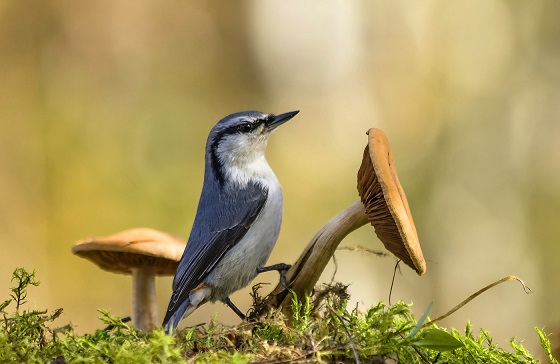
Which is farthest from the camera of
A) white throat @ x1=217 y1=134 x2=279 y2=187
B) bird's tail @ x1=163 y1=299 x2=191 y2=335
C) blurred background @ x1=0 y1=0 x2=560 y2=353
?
blurred background @ x1=0 y1=0 x2=560 y2=353

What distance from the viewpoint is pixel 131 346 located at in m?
1.74

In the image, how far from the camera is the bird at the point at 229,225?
3.01 meters

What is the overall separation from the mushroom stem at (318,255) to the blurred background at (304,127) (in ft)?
20.1

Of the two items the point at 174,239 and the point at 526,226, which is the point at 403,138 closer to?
the point at 526,226

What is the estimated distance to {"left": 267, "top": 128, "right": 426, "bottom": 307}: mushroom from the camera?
6.80ft

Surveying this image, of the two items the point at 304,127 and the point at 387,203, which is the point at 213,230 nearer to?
the point at 387,203

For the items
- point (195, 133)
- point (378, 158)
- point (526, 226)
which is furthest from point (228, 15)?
point (378, 158)

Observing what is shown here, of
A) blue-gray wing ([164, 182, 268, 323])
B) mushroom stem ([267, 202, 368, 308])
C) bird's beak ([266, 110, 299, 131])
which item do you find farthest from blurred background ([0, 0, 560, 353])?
mushroom stem ([267, 202, 368, 308])

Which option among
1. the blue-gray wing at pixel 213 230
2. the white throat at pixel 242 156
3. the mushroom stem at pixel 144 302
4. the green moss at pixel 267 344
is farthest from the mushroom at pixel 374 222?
the white throat at pixel 242 156

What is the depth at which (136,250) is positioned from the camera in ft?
9.71

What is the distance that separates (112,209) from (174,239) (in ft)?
17.8

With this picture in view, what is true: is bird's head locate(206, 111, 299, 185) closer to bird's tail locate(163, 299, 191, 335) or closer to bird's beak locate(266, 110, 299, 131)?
bird's beak locate(266, 110, 299, 131)

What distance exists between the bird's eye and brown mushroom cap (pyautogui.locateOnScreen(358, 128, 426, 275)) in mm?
1239

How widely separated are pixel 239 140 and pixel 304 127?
706cm
